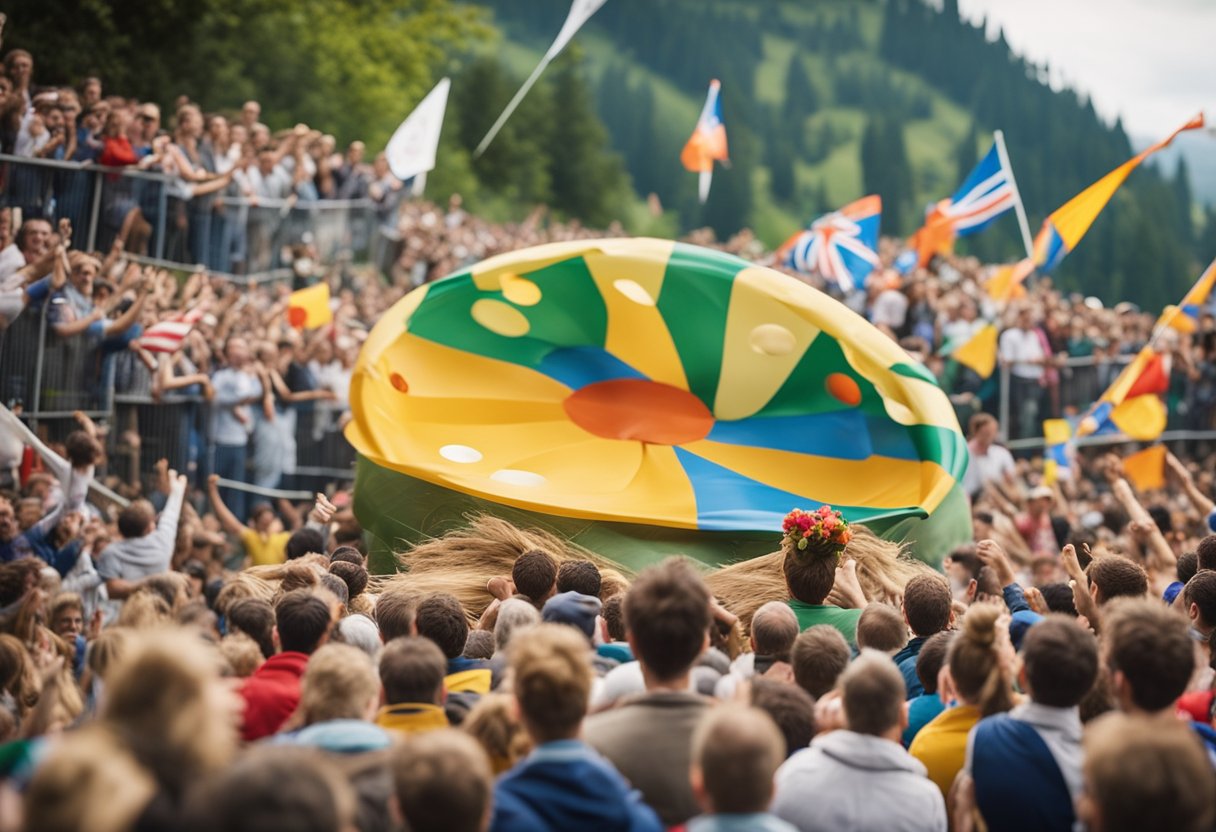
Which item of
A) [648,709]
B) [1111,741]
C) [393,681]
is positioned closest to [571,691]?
[648,709]

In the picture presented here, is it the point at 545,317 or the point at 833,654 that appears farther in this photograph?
the point at 545,317

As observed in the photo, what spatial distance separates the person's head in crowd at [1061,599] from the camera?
6.66 m

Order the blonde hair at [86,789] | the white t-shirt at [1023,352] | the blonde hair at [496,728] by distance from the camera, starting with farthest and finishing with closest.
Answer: the white t-shirt at [1023,352]
the blonde hair at [496,728]
the blonde hair at [86,789]

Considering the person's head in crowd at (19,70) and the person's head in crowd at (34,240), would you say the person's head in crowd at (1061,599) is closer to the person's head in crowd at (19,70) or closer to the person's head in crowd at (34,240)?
the person's head in crowd at (34,240)

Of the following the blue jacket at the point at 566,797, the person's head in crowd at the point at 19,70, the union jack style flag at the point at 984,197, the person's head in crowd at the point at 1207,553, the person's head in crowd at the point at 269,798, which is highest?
the union jack style flag at the point at 984,197

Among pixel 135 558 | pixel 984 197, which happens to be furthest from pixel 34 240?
pixel 984 197

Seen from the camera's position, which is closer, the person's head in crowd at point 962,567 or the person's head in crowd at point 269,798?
the person's head in crowd at point 269,798

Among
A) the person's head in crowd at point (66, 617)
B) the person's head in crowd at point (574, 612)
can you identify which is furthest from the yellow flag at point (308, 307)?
the person's head in crowd at point (574, 612)

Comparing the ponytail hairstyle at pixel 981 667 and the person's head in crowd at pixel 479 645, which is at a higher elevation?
the ponytail hairstyle at pixel 981 667

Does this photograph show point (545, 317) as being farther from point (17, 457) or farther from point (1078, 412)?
point (1078, 412)

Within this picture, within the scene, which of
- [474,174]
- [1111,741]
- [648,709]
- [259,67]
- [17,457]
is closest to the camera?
[1111,741]

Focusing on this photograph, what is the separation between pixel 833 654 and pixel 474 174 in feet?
163

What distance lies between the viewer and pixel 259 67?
34531 mm

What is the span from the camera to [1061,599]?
21.9ft
